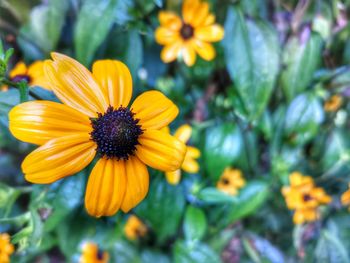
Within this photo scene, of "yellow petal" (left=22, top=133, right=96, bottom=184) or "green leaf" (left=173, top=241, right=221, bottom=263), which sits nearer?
"yellow petal" (left=22, top=133, right=96, bottom=184)

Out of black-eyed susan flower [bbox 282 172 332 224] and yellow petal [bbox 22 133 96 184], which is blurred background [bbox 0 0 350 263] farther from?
yellow petal [bbox 22 133 96 184]

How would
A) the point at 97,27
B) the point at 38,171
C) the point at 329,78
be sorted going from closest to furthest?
the point at 38,171 < the point at 97,27 < the point at 329,78

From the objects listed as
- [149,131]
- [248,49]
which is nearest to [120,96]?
[149,131]

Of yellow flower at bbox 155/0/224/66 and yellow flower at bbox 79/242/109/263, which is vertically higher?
yellow flower at bbox 155/0/224/66

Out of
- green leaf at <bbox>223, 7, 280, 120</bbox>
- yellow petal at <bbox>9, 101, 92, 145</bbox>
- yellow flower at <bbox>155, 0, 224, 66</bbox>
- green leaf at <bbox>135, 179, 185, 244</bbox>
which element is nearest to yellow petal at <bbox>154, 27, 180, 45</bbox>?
yellow flower at <bbox>155, 0, 224, 66</bbox>

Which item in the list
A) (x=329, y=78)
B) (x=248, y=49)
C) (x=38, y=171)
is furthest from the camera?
(x=329, y=78)

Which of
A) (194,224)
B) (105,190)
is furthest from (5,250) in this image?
(194,224)

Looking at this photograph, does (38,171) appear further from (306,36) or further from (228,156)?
(306,36)

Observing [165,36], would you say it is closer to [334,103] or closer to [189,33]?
[189,33]
